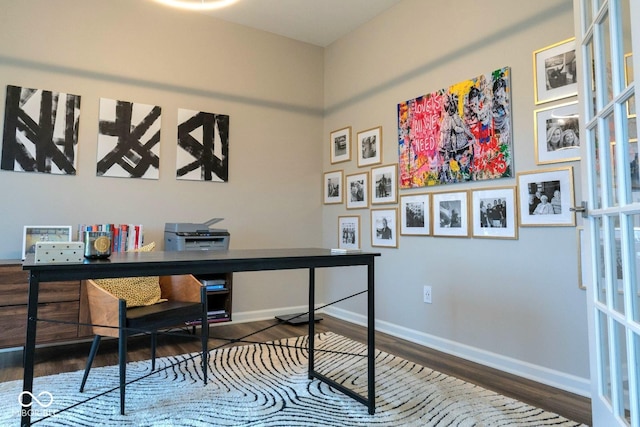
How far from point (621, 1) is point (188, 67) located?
10.8ft

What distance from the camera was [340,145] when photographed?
13.4 ft

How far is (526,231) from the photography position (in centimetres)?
244

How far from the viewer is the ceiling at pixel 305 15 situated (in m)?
3.49

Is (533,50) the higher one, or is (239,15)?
(239,15)

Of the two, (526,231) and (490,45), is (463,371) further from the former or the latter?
(490,45)

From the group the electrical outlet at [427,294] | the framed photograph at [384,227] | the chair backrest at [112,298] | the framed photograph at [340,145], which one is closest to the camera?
the chair backrest at [112,298]

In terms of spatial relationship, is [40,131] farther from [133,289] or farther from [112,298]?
[112,298]

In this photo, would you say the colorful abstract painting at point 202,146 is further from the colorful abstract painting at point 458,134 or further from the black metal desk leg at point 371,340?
the black metal desk leg at point 371,340

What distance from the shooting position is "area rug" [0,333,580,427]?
1.79 metres

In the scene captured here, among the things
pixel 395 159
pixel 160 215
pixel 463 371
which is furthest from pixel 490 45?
pixel 160 215

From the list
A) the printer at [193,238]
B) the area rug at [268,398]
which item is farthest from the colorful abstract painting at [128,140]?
the area rug at [268,398]

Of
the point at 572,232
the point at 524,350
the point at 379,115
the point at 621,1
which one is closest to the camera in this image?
the point at 621,1

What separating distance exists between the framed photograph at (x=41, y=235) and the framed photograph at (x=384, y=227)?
2474 millimetres

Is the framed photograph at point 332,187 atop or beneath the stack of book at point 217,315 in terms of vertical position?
atop
